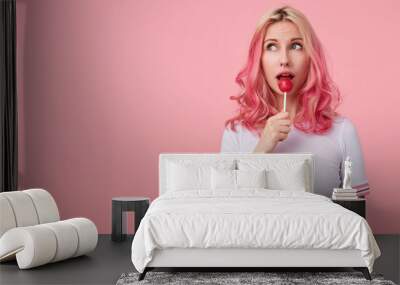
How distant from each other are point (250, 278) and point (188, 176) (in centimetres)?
171

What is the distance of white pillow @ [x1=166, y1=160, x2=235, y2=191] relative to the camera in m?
6.22

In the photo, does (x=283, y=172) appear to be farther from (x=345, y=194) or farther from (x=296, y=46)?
(x=296, y=46)

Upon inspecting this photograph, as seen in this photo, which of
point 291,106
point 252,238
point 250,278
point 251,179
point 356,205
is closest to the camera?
point 252,238

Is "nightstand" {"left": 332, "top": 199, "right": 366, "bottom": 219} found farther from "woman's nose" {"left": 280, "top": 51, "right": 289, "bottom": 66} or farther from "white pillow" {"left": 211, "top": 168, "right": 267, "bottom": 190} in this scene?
"woman's nose" {"left": 280, "top": 51, "right": 289, "bottom": 66}

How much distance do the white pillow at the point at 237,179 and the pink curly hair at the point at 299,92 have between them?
2.91 feet

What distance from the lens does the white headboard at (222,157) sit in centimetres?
660

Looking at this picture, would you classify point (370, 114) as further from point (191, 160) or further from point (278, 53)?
point (191, 160)

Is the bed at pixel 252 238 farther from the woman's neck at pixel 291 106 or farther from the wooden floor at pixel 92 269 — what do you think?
the woman's neck at pixel 291 106

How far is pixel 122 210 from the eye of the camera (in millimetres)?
6531

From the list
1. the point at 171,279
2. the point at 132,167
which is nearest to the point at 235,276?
the point at 171,279

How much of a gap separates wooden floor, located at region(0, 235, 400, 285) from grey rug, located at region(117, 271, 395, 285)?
194 millimetres

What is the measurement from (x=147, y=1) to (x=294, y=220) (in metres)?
3.35

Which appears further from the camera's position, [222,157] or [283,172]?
[222,157]

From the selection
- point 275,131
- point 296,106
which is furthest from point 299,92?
point 275,131
